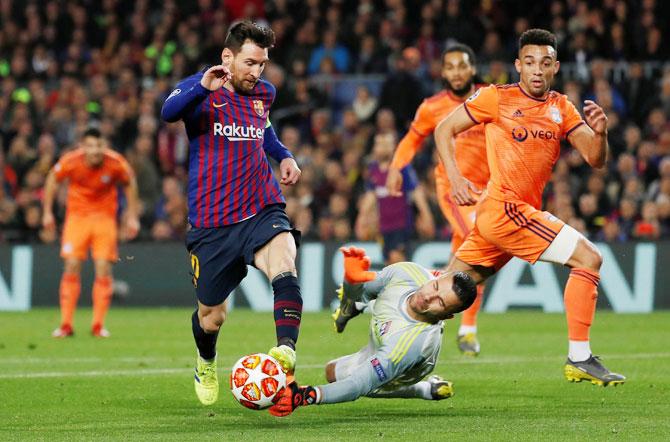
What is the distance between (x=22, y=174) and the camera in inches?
840

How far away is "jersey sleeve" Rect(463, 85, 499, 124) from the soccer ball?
2.72 m

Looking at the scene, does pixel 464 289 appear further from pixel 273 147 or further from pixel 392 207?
pixel 392 207

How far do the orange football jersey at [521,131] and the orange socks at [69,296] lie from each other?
6.58 m

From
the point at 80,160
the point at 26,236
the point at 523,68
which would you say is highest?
the point at 523,68

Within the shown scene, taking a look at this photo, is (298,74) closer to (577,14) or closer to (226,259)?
(577,14)

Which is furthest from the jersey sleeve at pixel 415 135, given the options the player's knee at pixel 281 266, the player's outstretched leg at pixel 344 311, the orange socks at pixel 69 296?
the orange socks at pixel 69 296

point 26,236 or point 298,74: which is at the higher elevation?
point 298,74

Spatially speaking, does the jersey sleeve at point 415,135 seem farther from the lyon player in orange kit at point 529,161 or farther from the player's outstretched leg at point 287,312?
the player's outstretched leg at point 287,312

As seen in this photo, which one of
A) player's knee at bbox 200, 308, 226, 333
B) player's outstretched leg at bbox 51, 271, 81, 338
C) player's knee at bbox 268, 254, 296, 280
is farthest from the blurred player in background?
player's knee at bbox 268, 254, 296, 280

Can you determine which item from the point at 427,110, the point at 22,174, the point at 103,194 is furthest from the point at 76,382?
the point at 22,174

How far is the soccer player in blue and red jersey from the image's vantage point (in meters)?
8.61

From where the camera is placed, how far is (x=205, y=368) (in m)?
9.21

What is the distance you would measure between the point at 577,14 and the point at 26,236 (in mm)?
8882

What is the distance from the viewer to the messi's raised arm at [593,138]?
8887 millimetres
